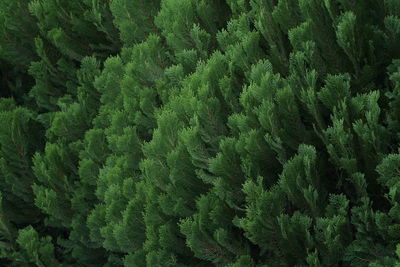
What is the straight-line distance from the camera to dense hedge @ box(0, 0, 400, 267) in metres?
3.61

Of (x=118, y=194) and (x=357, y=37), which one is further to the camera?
(x=118, y=194)

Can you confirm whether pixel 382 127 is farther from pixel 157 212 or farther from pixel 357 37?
pixel 157 212

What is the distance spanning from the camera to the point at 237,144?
3783mm

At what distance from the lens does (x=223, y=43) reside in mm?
4500

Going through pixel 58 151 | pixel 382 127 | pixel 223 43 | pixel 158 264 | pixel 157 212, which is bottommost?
Answer: pixel 158 264

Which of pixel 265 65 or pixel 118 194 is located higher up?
pixel 265 65

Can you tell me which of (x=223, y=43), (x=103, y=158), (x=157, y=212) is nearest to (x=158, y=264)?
(x=157, y=212)

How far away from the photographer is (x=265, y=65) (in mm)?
3912

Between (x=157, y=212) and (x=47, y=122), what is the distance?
225cm

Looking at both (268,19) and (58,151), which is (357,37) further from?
(58,151)

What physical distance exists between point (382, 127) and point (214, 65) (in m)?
1.25

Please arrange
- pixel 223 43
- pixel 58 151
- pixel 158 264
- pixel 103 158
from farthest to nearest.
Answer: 1. pixel 58 151
2. pixel 103 158
3. pixel 223 43
4. pixel 158 264

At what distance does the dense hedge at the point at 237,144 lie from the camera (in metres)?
3.61

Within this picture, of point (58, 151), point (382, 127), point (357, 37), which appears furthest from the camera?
point (58, 151)
